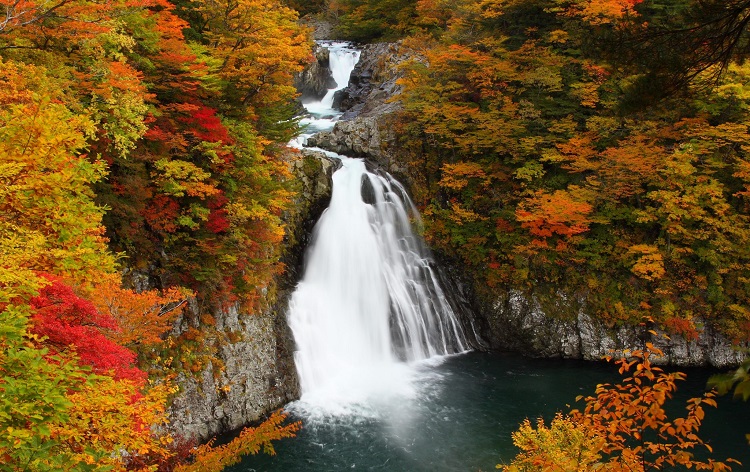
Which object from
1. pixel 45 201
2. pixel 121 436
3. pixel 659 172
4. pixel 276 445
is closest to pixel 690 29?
pixel 121 436

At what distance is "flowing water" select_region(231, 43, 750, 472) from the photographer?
35.8ft

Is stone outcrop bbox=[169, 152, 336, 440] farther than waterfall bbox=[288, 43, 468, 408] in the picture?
No

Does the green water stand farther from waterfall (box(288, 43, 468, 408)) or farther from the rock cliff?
waterfall (box(288, 43, 468, 408))

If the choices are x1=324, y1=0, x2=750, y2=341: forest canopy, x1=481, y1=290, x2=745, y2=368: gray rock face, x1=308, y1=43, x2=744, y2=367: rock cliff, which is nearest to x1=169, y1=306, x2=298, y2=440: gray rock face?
x1=308, y1=43, x2=744, y2=367: rock cliff

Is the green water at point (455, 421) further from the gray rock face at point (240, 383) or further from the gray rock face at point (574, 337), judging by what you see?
the gray rock face at point (240, 383)

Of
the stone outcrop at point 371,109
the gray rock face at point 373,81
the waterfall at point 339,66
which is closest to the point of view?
the stone outcrop at point 371,109

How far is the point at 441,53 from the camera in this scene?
19281 mm

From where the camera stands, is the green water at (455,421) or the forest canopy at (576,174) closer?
the green water at (455,421)

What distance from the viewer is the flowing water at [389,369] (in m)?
10.9

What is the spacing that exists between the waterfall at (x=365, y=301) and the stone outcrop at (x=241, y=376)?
62 cm

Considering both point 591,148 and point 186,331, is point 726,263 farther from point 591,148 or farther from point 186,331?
point 186,331

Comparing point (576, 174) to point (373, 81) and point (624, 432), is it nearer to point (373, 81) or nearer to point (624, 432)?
point (624, 432)

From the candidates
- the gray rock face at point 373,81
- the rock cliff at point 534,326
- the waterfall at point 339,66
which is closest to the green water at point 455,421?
the rock cliff at point 534,326

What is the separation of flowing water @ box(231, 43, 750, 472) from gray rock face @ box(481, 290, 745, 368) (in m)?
0.72
